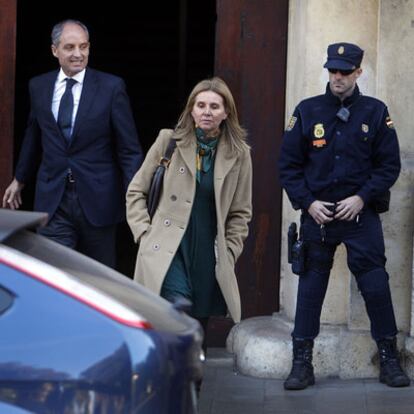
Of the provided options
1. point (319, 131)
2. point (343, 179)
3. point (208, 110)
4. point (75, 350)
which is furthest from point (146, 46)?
point (75, 350)

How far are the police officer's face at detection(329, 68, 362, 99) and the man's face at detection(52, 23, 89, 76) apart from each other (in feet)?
4.82

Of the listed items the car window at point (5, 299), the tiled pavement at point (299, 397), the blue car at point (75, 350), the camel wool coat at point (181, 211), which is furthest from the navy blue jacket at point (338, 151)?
the car window at point (5, 299)

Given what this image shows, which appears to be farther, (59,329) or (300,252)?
(300,252)

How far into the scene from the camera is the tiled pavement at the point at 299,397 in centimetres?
810

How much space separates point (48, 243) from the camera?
5398 mm

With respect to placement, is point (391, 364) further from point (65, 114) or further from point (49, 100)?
point (49, 100)

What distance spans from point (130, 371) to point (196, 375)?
0.48m

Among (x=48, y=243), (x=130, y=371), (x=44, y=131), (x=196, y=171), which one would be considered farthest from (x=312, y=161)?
(x=130, y=371)

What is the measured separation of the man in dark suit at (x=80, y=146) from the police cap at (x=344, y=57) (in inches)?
49.1

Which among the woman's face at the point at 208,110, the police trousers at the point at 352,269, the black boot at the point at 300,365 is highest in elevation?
the woman's face at the point at 208,110

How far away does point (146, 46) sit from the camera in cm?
1627

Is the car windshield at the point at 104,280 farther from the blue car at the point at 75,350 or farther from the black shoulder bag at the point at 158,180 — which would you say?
the black shoulder bag at the point at 158,180

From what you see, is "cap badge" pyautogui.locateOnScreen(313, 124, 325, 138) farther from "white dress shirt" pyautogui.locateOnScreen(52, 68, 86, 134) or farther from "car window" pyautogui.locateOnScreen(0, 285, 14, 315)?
"car window" pyautogui.locateOnScreen(0, 285, 14, 315)

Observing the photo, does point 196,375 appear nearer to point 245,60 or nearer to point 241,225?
point 241,225
